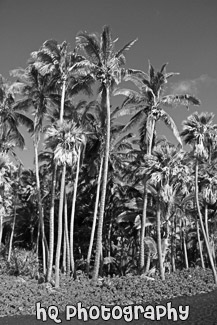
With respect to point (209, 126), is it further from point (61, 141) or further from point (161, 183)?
point (61, 141)

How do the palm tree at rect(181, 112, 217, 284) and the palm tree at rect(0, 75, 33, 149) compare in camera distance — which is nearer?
the palm tree at rect(181, 112, 217, 284)

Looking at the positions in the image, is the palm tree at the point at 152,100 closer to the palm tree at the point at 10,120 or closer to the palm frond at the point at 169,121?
the palm frond at the point at 169,121

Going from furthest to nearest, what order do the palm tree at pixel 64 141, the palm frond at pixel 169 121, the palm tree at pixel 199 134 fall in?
the palm frond at pixel 169 121, the palm tree at pixel 199 134, the palm tree at pixel 64 141

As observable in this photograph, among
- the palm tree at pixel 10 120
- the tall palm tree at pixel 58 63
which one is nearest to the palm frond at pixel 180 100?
the tall palm tree at pixel 58 63

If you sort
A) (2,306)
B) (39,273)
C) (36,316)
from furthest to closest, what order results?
(39,273), (2,306), (36,316)

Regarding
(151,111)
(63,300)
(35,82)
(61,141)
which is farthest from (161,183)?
(35,82)

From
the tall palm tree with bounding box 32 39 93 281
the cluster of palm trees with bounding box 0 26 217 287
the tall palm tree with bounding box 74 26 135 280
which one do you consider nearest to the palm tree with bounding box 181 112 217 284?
the cluster of palm trees with bounding box 0 26 217 287

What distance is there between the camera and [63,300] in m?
19.0

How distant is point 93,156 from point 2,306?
650 inches

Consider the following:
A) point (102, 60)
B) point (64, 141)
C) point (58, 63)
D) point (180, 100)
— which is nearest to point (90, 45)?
point (102, 60)

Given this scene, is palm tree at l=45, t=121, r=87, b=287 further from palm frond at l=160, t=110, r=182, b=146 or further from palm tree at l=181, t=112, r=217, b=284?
palm tree at l=181, t=112, r=217, b=284

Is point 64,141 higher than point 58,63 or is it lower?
lower

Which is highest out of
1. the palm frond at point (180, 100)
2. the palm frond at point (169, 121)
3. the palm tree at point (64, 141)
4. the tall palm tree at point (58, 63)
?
the tall palm tree at point (58, 63)

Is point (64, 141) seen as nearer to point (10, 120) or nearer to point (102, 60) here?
point (102, 60)
